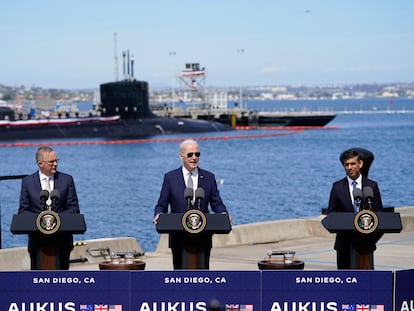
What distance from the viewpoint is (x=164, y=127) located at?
111 meters

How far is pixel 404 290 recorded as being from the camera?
9.65 meters

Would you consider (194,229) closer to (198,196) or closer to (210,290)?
(198,196)

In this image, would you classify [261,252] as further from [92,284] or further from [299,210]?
[299,210]

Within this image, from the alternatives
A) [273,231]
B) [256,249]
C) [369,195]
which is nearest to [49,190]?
[369,195]

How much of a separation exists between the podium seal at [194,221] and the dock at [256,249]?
3.17 m

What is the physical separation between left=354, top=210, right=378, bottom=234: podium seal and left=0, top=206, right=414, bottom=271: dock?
386cm

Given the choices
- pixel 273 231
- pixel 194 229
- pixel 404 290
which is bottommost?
pixel 273 231

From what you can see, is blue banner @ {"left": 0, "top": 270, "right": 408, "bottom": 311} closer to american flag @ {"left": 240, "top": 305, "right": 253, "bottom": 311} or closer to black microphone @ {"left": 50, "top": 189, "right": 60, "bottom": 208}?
american flag @ {"left": 240, "top": 305, "right": 253, "bottom": 311}

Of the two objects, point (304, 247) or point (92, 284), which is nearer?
point (92, 284)

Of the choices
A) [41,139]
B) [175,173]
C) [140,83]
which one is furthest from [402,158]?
[175,173]

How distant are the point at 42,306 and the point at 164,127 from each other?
101 meters

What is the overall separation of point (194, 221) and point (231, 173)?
59415 millimetres

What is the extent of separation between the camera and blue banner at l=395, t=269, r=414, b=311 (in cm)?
959

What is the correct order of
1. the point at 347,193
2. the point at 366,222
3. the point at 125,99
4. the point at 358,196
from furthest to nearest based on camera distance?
1. the point at 125,99
2. the point at 347,193
3. the point at 358,196
4. the point at 366,222
